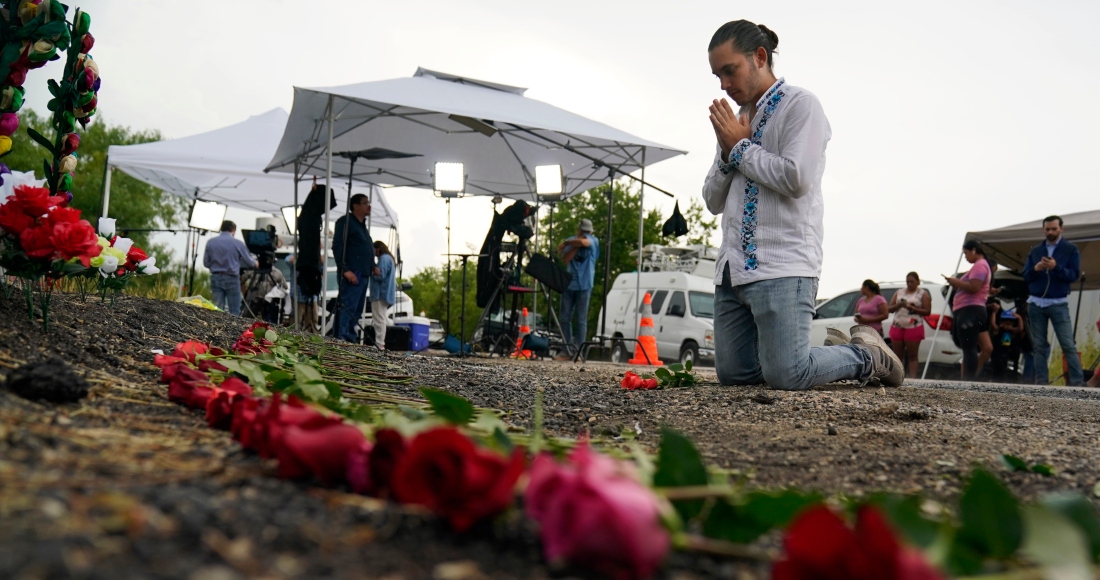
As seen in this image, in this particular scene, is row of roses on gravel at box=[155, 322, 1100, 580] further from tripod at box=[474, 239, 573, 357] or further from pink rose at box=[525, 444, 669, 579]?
tripod at box=[474, 239, 573, 357]

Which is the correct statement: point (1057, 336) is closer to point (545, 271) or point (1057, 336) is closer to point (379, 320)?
point (545, 271)

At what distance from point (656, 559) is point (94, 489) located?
669 millimetres

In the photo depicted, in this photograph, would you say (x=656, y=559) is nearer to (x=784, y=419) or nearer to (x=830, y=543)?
(x=830, y=543)

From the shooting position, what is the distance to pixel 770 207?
416cm

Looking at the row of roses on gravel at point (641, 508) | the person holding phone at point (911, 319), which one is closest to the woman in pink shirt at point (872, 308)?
the person holding phone at point (911, 319)

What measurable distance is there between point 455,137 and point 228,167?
12.9 feet

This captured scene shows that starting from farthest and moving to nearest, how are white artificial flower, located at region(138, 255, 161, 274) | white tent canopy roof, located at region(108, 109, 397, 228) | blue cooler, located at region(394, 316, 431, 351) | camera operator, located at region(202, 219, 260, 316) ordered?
blue cooler, located at region(394, 316, 431, 351), white tent canopy roof, located at region(108, 109, 397, 228), camera operator, located at region(202, 219, 260, 316), white artificial flower, located at region(138, 255, 161, 274)

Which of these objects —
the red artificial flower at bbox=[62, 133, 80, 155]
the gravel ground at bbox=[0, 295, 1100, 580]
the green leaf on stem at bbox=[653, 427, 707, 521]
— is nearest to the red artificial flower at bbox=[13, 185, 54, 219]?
the gravel ground at bbox=[0, 295, 1100, 580]

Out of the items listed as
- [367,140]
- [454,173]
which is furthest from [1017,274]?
[367,140]

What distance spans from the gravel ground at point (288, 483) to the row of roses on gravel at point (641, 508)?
2.1 inches

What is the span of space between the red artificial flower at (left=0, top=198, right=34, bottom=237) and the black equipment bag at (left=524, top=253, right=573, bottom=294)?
7.06 m

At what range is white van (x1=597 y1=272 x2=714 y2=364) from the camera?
52.5ft

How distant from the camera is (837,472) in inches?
78.7

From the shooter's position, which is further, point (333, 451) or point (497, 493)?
point (333, 451)
